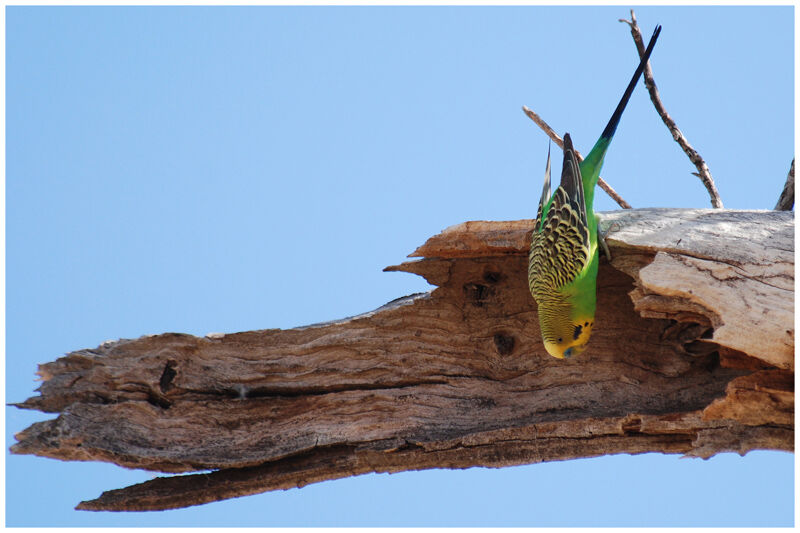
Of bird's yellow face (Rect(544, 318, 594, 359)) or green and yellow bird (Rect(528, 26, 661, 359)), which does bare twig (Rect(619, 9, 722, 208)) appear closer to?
green and yellow bird (Rect(528, 26, 661, 359))

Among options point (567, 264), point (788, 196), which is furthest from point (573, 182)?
point (788, 196)

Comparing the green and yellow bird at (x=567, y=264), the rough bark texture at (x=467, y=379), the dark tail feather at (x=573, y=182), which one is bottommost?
the rough bark texture at (x=467, y=379)

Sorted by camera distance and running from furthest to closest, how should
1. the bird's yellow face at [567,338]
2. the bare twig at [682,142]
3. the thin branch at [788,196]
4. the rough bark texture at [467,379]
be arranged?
the bare twig at [682,142] → the thin branch at [788,196] → the bird's yellow face at [567,338] → the rough bark texture at [467,379]

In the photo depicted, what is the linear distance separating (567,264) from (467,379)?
3.38ft

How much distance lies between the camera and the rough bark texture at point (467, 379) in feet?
12.3

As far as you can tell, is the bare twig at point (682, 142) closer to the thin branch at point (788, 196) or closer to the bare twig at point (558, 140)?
the thin branch at point (788, 196)

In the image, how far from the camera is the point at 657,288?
371cm

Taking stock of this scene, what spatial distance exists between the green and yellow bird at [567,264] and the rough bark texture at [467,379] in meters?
0.18

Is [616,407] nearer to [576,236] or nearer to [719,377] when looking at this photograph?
[719,377]

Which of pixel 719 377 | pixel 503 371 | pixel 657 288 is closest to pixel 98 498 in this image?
pixel 503 371

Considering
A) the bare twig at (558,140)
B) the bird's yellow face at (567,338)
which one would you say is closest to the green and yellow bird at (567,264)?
the bird's yellow face at (567,338)

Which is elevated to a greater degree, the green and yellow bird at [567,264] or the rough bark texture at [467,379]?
the green and yellow bird at [567,264]

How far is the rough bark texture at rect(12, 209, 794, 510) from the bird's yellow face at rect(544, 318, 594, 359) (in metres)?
0.25

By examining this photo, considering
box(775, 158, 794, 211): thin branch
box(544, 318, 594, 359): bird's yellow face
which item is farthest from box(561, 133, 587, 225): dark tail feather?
box(775, 158, 794, 211): thin branch
